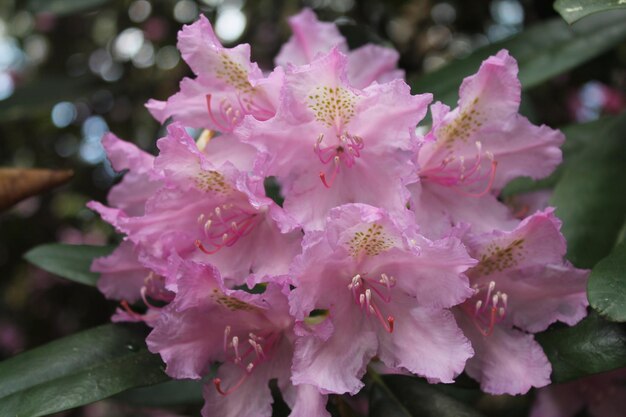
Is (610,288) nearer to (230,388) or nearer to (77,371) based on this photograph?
(230,388)

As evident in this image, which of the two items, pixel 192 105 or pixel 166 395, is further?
pixel 166 395

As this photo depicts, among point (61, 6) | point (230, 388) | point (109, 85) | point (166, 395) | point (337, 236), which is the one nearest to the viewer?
point (337, 236)

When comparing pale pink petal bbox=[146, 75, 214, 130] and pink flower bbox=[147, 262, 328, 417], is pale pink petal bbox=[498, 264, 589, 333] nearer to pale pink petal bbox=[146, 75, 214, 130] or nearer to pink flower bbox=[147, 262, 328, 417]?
pink flower bbox=[147, 262, 328, 417]

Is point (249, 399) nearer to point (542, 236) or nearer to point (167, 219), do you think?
point (167, 219)

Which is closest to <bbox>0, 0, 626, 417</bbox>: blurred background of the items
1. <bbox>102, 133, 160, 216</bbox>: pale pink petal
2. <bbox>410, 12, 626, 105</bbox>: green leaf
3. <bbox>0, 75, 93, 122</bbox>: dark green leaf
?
<bbox>0, 75, 93, 122</bbox>: dark green leaf

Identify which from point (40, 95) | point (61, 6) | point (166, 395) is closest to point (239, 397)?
point (166, 395)
